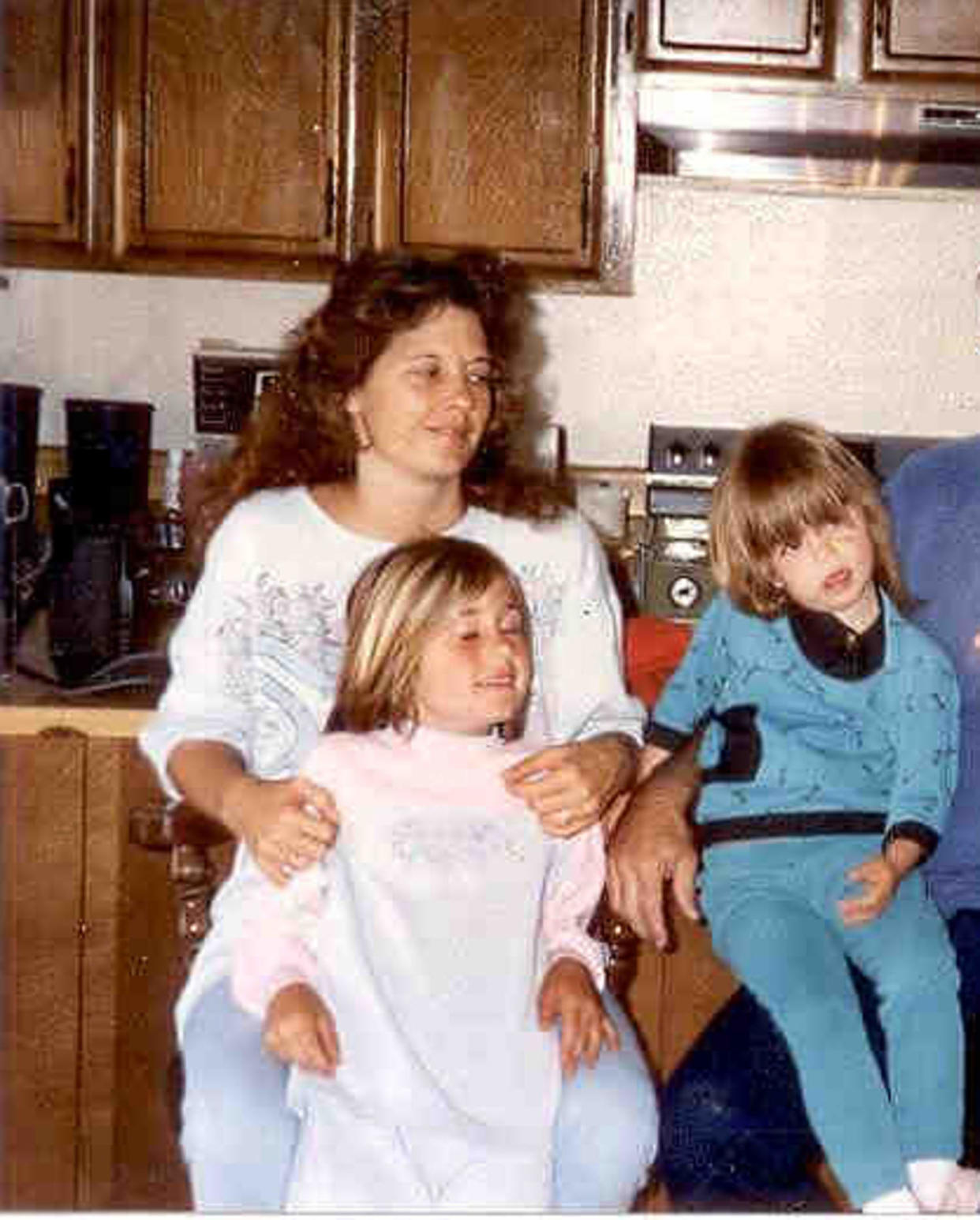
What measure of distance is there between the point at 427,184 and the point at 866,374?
0.62 meters

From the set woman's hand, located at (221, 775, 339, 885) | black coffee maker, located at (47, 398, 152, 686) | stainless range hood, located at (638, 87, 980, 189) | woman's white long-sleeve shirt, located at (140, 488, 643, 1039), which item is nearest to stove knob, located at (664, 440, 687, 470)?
stainless range hood, located at (638, 87, 980, 189)

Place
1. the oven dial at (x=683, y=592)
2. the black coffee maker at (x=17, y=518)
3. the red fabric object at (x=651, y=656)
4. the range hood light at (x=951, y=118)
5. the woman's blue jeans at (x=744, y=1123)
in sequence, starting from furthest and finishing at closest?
the range hood light at (x=951, y=118) < the oven dial at (x=683, y=592) < the black coffee maker at (x=17, y=518) < the red fabric object at (x=651, y=656) < the woman's blue jeans at (x=744, y=1123)

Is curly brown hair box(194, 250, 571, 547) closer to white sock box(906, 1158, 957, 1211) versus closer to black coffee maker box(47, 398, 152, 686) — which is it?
black coffee maker box(47, 398, 152, 686)

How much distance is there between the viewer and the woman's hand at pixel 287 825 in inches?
41.5

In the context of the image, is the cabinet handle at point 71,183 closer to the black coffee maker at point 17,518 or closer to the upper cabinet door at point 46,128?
the upper cabinet door at point 46,128

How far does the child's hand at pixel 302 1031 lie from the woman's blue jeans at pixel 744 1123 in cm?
24

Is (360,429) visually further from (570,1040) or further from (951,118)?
(951,118)

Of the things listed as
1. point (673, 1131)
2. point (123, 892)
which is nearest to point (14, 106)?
point (123, 892)

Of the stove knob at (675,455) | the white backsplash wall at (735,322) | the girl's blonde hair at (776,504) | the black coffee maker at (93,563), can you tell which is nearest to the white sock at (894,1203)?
the girl's blonde hair at (776,504)

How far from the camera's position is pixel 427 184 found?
204 centimetres

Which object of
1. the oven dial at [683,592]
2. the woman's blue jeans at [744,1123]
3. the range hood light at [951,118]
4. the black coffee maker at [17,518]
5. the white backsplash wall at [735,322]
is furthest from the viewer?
the white backsplash wall at [735,322]

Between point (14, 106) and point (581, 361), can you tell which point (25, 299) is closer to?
point (14, 106)

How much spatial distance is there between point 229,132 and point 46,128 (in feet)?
0.67

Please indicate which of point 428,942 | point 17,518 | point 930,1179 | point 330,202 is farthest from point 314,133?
point 930,1179
